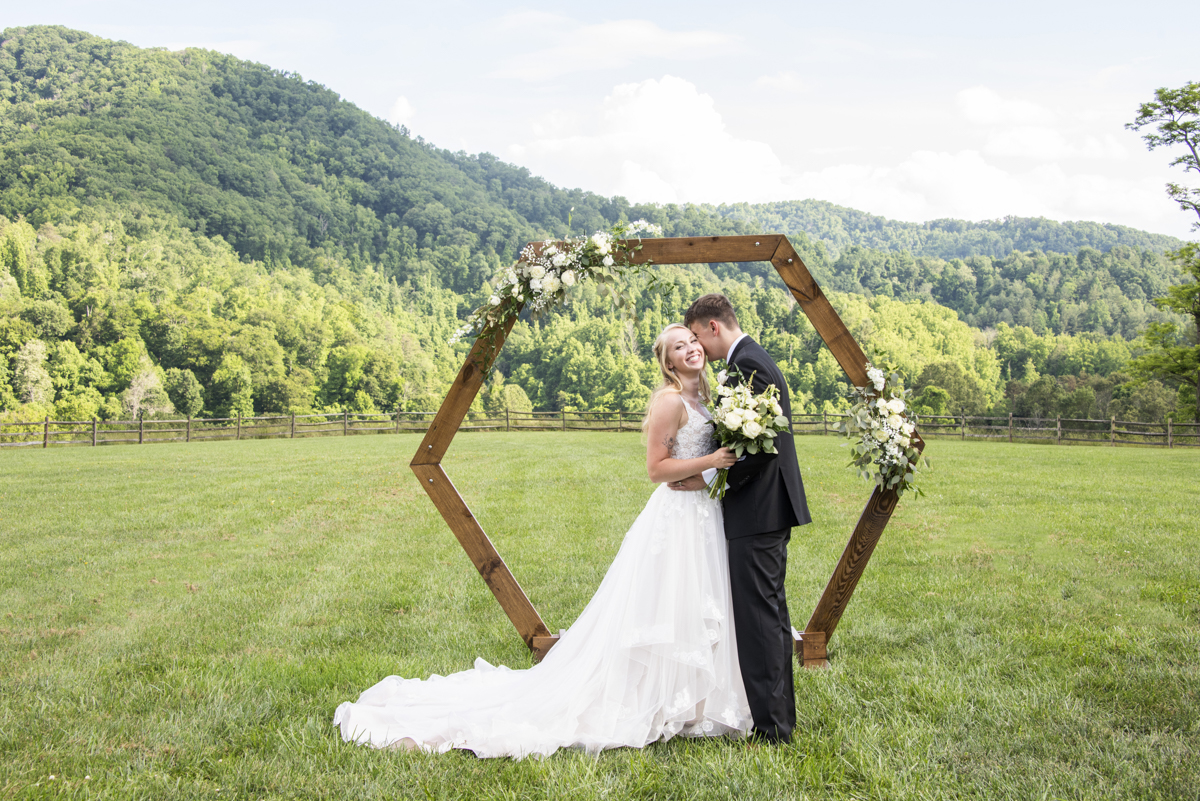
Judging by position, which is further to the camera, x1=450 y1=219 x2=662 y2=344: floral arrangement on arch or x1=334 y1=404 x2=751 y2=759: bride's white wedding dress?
x1=450 y1=219 x2=662 y2=344: floral arrangement on arch

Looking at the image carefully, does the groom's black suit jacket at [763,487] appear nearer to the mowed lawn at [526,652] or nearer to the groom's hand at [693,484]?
the groom's hand at [693,484]

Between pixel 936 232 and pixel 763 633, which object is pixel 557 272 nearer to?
pixel 763 633

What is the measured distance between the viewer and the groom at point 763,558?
368 centimetres

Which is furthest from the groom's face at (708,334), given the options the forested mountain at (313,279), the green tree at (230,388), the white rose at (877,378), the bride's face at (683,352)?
the green tree at (230,388)

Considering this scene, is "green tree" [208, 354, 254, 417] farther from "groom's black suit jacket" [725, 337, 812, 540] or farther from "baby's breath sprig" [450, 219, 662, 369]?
"groom's black suit jacket" [725, 337, 812, 540]

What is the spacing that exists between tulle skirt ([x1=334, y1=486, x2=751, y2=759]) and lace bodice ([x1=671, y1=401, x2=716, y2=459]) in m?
0.24

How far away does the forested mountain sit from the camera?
2320 inches

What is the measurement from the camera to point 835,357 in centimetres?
434

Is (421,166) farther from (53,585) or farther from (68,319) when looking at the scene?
(53,585)

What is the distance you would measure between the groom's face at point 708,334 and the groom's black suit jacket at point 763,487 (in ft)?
0.62

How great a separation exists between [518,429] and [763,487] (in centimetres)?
3229

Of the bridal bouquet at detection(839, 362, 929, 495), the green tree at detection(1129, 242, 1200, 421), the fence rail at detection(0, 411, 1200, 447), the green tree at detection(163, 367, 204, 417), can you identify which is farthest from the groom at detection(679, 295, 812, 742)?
the green tree at detection(163, 367, 204, 417)

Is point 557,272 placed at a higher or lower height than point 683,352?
higher

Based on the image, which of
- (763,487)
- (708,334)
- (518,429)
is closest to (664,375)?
(708,334)
